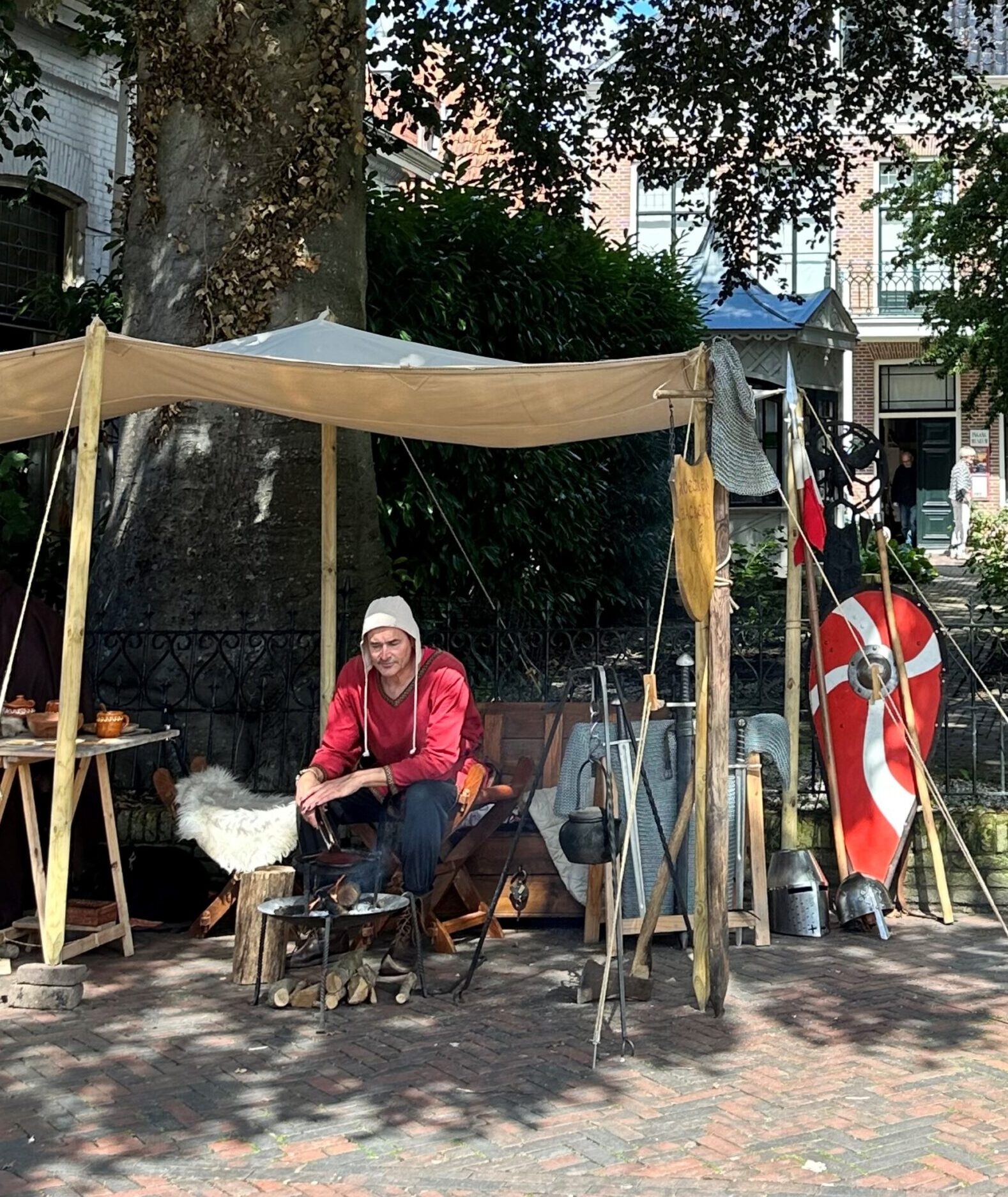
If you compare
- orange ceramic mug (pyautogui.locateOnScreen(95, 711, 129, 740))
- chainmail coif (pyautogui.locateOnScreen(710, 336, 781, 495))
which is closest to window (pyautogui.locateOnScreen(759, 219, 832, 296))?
chainmail coif (pyautogui.locateOnScreen(710, 336, 781, 495))

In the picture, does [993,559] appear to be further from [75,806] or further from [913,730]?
[75,806]

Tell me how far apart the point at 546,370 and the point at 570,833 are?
5.67 feet

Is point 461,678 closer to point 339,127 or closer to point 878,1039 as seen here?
point 878,1039

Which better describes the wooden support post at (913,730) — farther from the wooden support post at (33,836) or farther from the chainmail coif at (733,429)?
the wooden support post at (33,836)

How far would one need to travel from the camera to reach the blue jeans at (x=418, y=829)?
617cm

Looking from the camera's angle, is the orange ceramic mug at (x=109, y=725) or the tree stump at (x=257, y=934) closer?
the tree stump at (x=257, y=934)

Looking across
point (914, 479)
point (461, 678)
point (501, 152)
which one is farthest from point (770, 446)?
point (461, 678)

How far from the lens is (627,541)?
48.0 ft

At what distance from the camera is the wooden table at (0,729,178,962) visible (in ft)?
20.8

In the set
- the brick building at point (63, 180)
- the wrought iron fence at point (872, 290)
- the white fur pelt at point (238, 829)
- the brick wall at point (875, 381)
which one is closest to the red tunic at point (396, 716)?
the white fur pelt at point (238, 829)

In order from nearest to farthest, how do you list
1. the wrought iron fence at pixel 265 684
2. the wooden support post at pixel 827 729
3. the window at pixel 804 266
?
the wooden support post at pixel 827 729 < the wrought iron fence at pixel 265 684 < the window at pixel 804 266

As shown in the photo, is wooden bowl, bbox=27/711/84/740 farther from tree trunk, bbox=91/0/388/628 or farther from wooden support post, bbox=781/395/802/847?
wooden support post, bbox=781/395/802/847

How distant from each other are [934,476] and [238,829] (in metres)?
28.3

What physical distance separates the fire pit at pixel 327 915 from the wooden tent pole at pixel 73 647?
2.49ft
